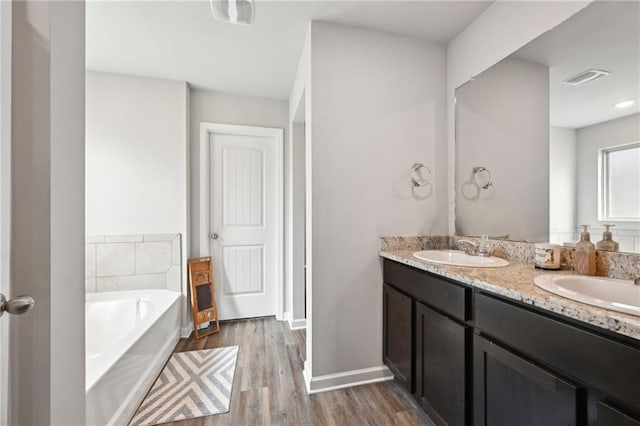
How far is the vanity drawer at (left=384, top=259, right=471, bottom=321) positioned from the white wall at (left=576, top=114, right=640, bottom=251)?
671mm

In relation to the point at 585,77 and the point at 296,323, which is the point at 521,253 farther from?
the point at 296,323

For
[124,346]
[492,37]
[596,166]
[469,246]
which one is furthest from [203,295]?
[492,37]

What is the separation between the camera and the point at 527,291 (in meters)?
0.87

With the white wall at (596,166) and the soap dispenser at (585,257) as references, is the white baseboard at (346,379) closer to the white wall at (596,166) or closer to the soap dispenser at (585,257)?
the soap dispenser at (585,257)

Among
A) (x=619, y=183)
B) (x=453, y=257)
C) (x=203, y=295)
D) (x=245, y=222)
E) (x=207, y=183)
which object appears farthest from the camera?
(x=245, y=222)

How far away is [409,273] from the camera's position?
1.50m

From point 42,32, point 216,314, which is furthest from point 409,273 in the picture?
point 216,314

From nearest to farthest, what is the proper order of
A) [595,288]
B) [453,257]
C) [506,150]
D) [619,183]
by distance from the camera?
[595,288] < [619,183] < [506,150] < [453,257]

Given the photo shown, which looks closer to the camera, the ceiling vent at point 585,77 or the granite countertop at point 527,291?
the granite countertop at point 527,291

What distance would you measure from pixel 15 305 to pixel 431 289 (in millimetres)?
1485

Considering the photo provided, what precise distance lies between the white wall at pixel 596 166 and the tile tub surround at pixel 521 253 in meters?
0.06

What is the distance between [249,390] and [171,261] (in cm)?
141

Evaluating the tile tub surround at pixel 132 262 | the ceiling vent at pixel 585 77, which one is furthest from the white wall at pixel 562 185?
the tile tub surround at pixel 132 262

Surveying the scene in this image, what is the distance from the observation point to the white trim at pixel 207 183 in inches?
106
